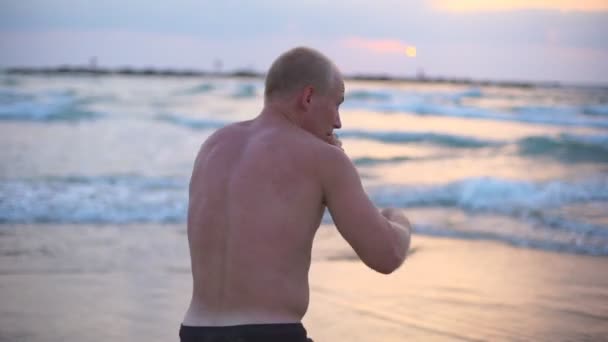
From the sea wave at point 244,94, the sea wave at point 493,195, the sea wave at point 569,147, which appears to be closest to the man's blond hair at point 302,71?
the sea wave at point 493,195

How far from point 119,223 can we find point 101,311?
9.42ft

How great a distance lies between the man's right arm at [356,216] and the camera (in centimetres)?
214

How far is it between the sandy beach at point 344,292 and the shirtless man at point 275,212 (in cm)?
208

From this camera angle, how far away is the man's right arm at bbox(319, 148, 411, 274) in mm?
2143

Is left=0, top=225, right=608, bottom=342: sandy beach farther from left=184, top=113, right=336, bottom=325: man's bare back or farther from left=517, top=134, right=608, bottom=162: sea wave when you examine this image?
left=517, top=134, right=608, bottom=162: sea wave

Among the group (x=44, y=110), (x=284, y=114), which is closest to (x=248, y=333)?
(x=284, y=114)

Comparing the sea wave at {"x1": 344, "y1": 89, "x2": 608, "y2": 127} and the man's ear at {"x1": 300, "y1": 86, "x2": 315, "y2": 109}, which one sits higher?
the man's ear at {"x1": 300, "y1": 86, "x2": 315, "y2": 109}

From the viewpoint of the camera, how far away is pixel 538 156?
14.9m

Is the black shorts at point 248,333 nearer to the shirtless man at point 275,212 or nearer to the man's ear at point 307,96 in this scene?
the shirtless man at point 275,212

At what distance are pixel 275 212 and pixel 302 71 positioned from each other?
1.24 ft

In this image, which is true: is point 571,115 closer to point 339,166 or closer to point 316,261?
point 316,261

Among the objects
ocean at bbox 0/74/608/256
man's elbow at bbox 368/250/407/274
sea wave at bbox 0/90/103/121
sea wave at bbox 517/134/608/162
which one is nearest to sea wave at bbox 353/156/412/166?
ocean at bbox 0/74/608/256

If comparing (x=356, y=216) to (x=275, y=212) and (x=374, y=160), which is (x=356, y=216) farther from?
(x=374, y=160)

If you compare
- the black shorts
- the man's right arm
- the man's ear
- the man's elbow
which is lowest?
the black shorts
